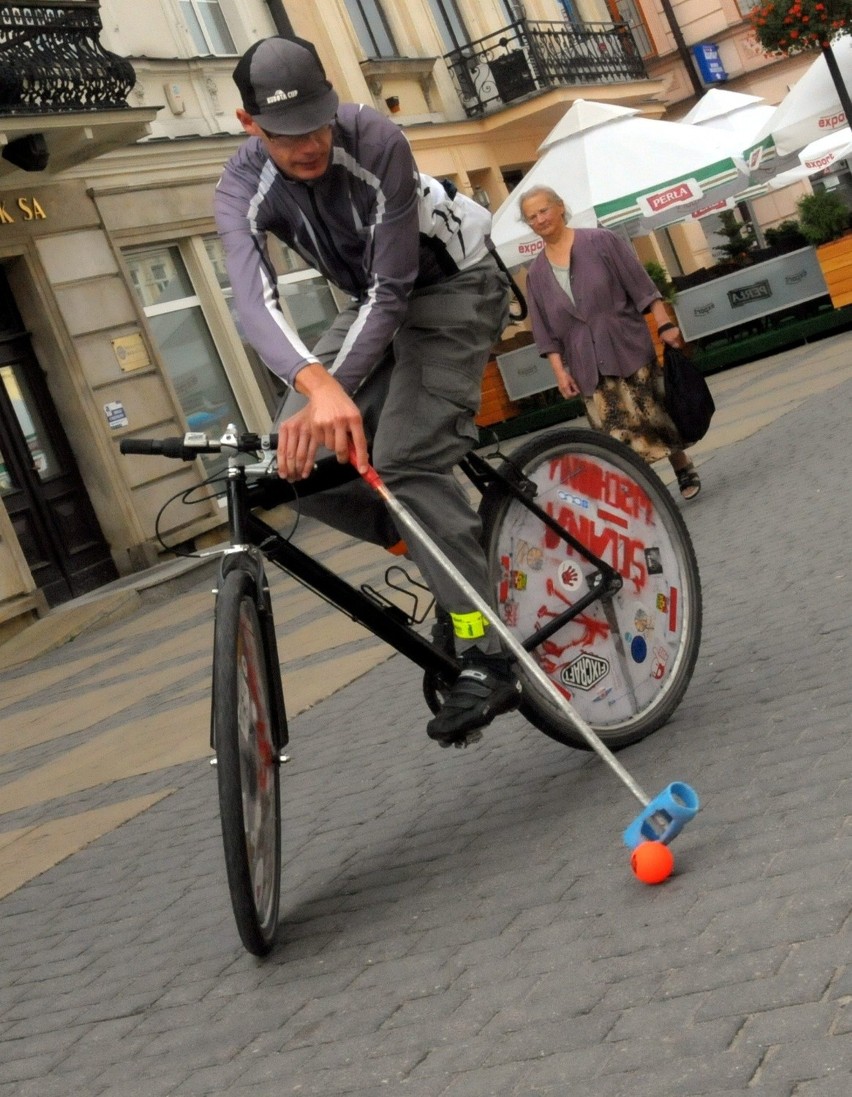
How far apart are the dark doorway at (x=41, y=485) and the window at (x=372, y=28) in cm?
1093

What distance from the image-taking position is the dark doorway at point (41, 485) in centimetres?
1762

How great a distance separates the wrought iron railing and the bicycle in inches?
502

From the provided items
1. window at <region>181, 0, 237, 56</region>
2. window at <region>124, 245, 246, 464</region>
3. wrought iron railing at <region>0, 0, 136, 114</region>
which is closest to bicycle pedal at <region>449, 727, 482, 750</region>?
wrought iron railing at <region>0, 0, 136, 114</region>

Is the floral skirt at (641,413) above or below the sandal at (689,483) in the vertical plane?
above

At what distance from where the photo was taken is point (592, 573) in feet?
17.3

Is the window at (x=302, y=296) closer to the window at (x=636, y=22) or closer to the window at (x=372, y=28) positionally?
the window at (x=372, y=28)

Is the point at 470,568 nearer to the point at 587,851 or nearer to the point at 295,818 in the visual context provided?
the point at 587,851

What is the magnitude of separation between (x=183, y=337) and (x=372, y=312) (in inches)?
643

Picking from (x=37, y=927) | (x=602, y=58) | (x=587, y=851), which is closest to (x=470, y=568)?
(x=587, y=851)

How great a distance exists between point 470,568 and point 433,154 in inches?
982

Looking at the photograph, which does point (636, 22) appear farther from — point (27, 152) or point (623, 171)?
point (27, 152)

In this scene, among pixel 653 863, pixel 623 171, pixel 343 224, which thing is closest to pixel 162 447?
pixel 343 224

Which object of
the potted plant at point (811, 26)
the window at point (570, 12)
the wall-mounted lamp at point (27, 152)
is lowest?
the potted plant at point (811, 26)

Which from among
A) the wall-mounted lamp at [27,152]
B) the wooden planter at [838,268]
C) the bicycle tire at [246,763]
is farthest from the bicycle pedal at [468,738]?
the wooden planter at [838,268]
